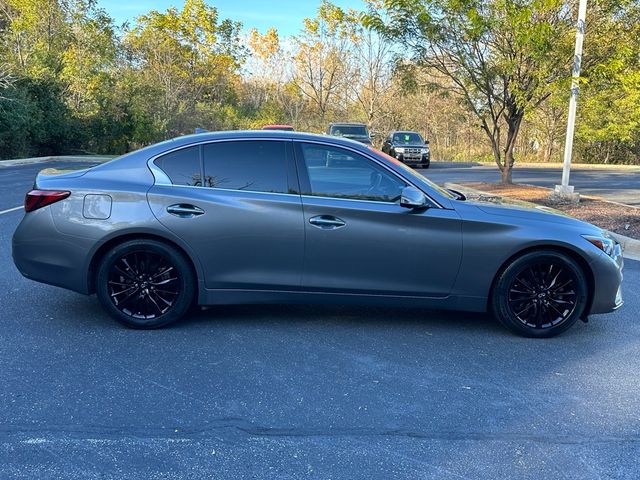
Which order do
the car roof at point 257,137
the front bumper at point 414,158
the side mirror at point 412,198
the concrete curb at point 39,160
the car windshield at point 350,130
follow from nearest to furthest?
the side mirror at point 412,198
the car roof at point 257,137
the concrete curb at point 39,160
the car windshield at point 350,130
the front bumper at point 414,158

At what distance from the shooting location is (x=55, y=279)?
4.71 meters

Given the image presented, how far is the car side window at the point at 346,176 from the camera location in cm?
472

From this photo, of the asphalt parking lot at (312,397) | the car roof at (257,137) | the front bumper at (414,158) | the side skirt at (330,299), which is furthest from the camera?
the front bumper at (414,158)

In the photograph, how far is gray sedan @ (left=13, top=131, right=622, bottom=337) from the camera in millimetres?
4621

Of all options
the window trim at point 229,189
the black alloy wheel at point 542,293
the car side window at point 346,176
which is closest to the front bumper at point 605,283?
the black alloy wheel at point 542,293

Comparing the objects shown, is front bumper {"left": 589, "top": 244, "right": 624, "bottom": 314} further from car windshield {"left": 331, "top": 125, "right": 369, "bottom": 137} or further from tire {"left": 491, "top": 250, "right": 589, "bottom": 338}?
car windshield {"left": 331, "top": 125, "right": 369, "bottom": 137}

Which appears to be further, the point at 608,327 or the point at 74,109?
the point at 74,109

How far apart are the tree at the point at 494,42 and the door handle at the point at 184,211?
9330 mm

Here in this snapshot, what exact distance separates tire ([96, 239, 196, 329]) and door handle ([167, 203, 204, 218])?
0.28 m

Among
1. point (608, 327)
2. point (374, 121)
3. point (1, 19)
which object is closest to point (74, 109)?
point (1, 19)

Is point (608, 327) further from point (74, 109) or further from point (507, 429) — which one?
point (74, 109)

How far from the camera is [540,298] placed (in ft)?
15.5

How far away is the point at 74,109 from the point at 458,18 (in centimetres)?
2372

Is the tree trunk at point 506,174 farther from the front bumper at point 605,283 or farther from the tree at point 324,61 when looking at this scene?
the tree at point 324,61
